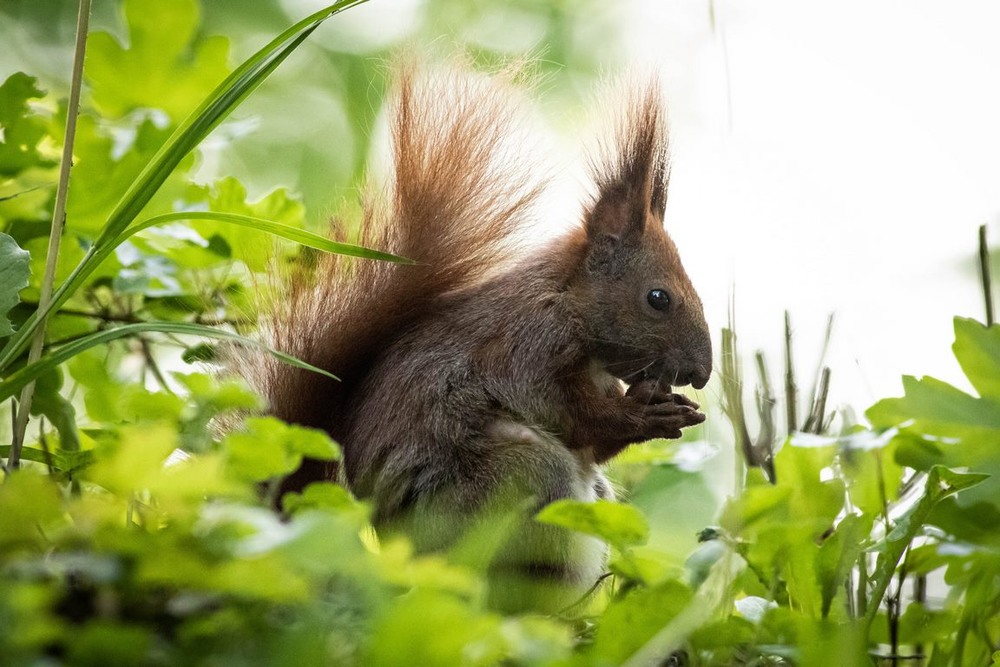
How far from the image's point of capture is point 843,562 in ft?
2.30

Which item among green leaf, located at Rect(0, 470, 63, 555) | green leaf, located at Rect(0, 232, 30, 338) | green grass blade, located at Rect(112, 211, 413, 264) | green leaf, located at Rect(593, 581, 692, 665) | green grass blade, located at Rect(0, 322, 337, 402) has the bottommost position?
green leaf, located at Rect(593, 581, 692, 665)

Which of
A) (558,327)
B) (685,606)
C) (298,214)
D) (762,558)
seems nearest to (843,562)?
(762,558)

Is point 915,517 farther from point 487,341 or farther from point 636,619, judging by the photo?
point 487,341

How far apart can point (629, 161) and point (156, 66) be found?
0.74m

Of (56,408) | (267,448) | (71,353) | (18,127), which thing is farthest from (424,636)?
(18,127)

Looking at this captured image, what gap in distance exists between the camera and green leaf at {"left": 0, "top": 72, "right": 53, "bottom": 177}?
107cm

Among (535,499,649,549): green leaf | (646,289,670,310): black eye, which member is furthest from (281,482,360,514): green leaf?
(646,289,670,310): black eye

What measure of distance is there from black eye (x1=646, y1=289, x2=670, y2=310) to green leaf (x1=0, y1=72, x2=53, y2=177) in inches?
33.0

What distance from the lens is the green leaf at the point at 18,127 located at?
1069 mm

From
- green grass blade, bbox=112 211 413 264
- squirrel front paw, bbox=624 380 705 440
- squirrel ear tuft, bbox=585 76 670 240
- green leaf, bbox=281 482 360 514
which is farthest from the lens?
squirrel ear tuft, bbox=585 76 670 240

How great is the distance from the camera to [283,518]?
0.79m

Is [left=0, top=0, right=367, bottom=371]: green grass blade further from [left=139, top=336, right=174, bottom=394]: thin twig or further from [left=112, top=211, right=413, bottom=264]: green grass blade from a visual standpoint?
[left=139, top=336, right=174, bottom=394]: thin twig

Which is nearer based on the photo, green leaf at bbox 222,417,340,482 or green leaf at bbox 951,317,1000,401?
green leaf at bbox 222,417,340,482

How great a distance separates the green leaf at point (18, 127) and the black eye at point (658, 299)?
2.75 feet
